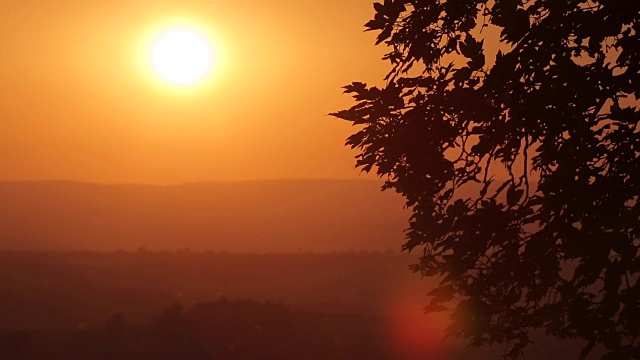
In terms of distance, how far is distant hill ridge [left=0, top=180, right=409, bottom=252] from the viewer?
397 feet

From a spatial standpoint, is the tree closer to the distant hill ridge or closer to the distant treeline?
the distant treeline

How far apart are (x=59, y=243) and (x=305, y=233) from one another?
33.2m

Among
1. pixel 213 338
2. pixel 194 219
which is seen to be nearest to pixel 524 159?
pixel 213 338

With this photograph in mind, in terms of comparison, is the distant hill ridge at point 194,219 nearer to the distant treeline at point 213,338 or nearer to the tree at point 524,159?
the distant treeline at point 213,338

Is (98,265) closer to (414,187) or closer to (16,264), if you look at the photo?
(16,264)

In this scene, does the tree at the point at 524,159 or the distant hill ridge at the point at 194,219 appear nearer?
the tree at the point at 524,159

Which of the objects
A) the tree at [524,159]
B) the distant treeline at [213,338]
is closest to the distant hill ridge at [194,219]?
the distant treeline at [213,338]

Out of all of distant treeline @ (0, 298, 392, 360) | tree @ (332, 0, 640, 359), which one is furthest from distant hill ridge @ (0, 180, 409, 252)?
tree @ (332, 0, 640, 359)

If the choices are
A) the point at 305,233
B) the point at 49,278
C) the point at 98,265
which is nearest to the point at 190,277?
the point at 98,265

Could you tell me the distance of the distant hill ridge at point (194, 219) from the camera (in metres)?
121

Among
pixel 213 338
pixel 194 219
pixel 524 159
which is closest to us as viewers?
pixel 524 159

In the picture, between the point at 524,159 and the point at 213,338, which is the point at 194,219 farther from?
the point at 524,159

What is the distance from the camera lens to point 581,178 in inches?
372

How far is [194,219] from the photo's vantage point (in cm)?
12962
